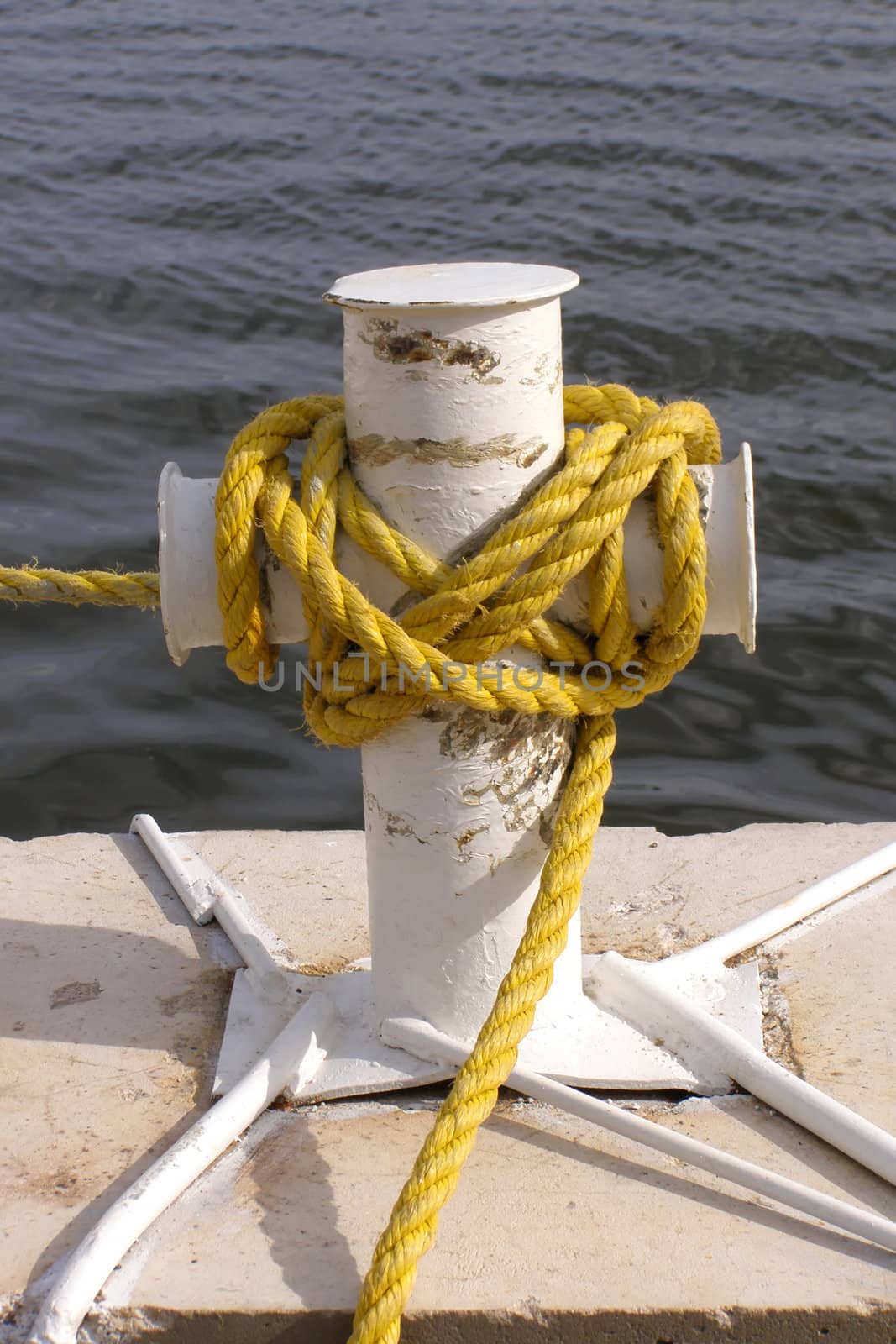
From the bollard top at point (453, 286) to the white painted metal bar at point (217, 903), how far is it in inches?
36.4

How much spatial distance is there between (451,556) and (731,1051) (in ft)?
2.25

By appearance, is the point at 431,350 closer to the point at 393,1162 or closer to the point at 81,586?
the point at 81,586

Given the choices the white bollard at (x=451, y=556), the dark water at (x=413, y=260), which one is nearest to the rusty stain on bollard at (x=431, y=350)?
the white bollard at (x=451, y=556)

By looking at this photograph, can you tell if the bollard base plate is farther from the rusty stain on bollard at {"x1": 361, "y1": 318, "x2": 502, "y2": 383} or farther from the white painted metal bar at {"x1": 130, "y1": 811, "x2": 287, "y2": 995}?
the rusty stain on bollard at {"x1": 361, "y1": 318, "x2": 502, "y2": 383}

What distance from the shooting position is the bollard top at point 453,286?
149 cm

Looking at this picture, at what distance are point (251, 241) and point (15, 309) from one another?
4.42 ft

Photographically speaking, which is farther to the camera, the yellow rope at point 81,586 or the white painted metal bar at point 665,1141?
the yellow rope at point 81,586

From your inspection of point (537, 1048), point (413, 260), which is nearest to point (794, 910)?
point (537, 1048)

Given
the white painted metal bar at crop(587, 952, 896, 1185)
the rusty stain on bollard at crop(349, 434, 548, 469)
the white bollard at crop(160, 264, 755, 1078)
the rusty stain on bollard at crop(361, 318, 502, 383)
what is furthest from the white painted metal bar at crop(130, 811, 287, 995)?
the rusty stain on bollard at crop(361, 318, 502, 383)

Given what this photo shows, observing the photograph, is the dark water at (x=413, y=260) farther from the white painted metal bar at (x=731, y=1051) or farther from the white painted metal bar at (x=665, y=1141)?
the white painted metal bar at (x=665, y=1141)

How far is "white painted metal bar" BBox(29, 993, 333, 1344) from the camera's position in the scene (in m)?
1.43

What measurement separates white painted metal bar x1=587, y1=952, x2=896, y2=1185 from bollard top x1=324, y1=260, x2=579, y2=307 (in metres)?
0.87

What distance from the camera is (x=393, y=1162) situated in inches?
65.5

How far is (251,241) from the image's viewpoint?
7457 mm
